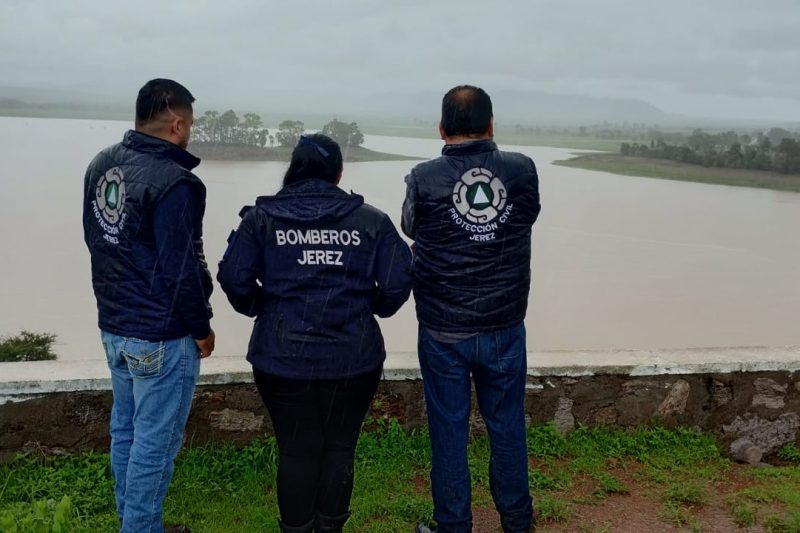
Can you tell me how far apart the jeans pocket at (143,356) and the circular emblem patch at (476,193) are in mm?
1006

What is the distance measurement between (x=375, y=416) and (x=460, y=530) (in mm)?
812

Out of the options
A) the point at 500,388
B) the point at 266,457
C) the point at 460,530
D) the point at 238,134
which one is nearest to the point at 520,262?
the point at 500,388

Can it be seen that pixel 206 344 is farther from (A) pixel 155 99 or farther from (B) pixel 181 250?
(A) pixel 155 99

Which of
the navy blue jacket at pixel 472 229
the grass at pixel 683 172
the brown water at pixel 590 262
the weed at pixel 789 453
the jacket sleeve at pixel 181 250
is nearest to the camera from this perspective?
the jacket sleeve at pixel 181 250

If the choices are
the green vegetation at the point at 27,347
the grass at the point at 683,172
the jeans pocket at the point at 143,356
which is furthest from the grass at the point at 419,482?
the grass at the point at 683,172

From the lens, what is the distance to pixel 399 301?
7.47 ft

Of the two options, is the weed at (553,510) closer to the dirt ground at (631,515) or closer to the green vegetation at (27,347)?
the dirt ground at (631,515)

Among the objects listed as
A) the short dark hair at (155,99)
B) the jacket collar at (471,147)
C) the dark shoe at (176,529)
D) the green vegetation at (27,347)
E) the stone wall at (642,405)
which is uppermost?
the short dark hair at (155,99)

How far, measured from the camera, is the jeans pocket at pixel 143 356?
2.18 m

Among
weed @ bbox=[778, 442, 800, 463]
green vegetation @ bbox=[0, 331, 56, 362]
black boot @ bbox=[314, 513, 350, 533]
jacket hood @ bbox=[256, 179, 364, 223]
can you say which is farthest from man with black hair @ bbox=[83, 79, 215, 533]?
green vegetation @ bbox=[0, 331, 56, 362]

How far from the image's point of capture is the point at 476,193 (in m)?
2.36

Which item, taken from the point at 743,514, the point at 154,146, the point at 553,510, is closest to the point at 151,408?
the point at 154,146

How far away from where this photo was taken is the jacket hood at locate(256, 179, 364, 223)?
2.12 m

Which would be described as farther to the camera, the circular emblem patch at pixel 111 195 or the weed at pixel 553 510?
the weed at pixel 553 510
